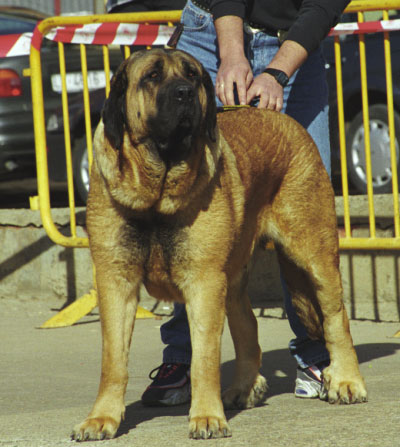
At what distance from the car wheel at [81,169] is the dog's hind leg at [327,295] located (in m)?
4.37

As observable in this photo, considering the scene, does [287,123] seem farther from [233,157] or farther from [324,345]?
[324,345]

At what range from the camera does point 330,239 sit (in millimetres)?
4086

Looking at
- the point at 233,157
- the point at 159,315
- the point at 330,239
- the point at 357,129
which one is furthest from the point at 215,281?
the point at 357,129

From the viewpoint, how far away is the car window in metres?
8.80

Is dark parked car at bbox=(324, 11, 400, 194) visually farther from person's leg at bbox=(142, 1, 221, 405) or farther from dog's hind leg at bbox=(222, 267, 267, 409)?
dog's hind leg at bbox=(222, 267, 267, 409)

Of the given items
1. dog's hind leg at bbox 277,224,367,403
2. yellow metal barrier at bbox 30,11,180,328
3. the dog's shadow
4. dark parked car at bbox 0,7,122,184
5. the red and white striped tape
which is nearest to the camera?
the dog's shadow

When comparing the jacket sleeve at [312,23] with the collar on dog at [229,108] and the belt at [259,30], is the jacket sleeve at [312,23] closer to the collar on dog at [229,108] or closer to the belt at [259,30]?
the belt at [259,30]

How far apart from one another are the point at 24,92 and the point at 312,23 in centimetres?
500

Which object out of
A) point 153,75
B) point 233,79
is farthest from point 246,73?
point 153,75

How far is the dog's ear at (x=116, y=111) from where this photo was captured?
11.1 feet

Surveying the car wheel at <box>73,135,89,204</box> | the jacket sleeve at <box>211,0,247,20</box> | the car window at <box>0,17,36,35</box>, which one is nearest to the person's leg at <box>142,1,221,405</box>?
the jacket sleeve at <box>211,0,247,20</box>

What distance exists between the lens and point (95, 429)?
330cm

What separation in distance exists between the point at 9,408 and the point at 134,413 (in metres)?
0.55

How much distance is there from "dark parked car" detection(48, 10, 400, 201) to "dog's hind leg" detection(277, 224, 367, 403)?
344 cm
